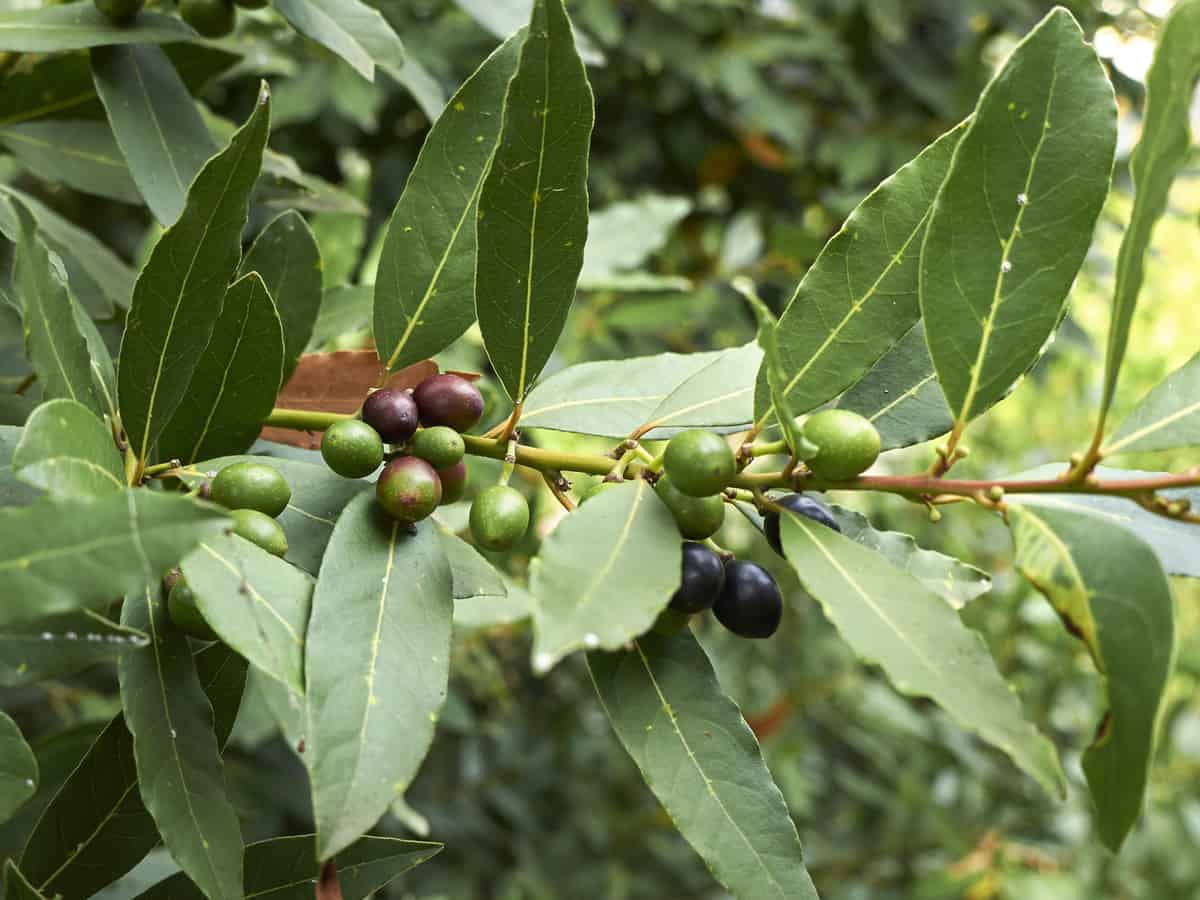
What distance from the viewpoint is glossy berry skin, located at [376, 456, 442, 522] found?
0.71 meters

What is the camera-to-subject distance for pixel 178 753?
667mm

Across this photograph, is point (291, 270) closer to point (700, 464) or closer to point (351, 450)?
point (351, 450)

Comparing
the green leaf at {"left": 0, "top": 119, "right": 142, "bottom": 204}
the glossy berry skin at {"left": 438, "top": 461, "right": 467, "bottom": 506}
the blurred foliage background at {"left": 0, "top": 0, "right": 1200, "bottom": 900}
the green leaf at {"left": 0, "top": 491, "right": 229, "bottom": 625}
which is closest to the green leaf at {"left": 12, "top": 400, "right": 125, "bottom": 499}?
the green leaf at {"left": 0, "top": 491, "right": 229, "bottom": 625}

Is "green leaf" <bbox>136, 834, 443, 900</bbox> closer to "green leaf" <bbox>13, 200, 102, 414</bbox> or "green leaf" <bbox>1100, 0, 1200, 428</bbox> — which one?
"green leaf" <bbox>13, 200, 102, 414</bbox>

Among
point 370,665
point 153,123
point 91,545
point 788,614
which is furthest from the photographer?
point 788,614

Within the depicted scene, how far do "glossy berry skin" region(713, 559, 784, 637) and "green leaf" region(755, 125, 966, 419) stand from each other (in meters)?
0.11

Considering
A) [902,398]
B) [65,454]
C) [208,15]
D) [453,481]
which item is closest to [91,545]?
[65,454]

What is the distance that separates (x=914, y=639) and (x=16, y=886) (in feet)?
1.90

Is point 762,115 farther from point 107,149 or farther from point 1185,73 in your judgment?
point 1185,73

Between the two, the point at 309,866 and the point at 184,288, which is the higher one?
the point at 184,288

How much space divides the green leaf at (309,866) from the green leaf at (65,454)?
30 centimetres

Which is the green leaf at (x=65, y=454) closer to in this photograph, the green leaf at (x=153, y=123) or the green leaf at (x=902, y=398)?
the green leaf at (x=153, y=123)

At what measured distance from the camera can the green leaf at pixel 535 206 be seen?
0.68 meters

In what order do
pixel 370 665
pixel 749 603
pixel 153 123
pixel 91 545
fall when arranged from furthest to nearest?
pixel 153 123 → pixel 749 603 → pixel 370 665 → pixel 91 545
